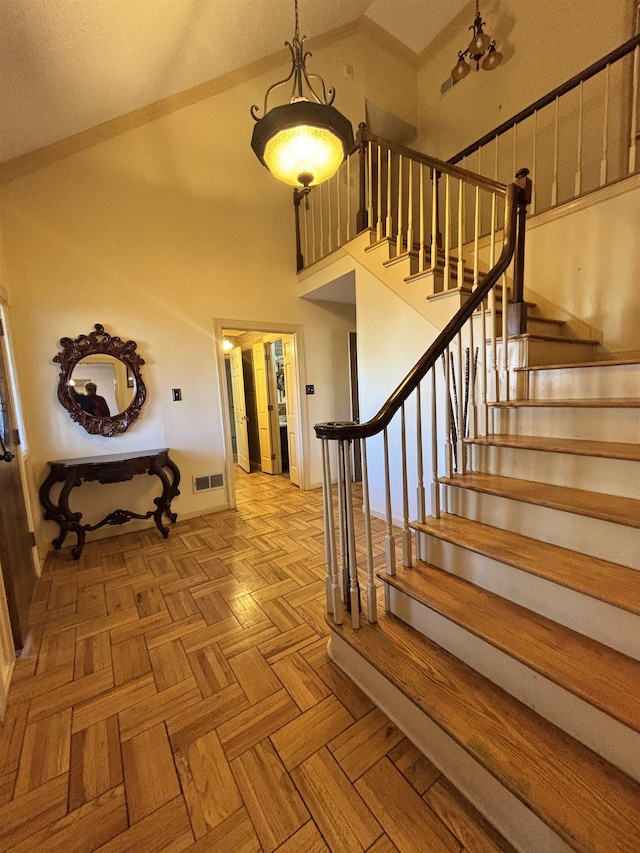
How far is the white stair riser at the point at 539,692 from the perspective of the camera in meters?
0.87

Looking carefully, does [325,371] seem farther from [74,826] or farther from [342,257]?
[74,826]

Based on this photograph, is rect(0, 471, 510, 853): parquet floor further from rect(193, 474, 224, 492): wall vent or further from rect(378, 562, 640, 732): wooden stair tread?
rect(193, 474, 224, 492): wall vent

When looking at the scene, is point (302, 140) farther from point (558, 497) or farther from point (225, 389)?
point (225, 389)

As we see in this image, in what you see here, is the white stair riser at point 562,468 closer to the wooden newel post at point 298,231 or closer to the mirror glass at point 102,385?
the mirror glass at point 102,385

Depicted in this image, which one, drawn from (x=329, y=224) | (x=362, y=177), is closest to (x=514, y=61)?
(x=362, y=177)

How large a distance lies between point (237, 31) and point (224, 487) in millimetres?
3915

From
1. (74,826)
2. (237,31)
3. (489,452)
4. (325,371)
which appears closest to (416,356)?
(489,452)

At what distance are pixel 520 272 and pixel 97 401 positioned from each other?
3284 millimetres

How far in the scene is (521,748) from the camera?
37.4 inches

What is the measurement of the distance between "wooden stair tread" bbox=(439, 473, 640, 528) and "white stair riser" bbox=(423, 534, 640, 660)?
0.28 meters

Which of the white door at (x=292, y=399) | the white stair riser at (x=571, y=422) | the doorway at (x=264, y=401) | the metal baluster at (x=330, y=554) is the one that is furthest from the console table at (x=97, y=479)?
the white stair riser at (x=571, y=422)

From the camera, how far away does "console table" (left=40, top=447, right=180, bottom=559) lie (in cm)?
262

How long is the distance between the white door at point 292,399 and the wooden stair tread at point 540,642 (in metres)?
2.87

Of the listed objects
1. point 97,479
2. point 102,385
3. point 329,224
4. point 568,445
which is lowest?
point 97,479
